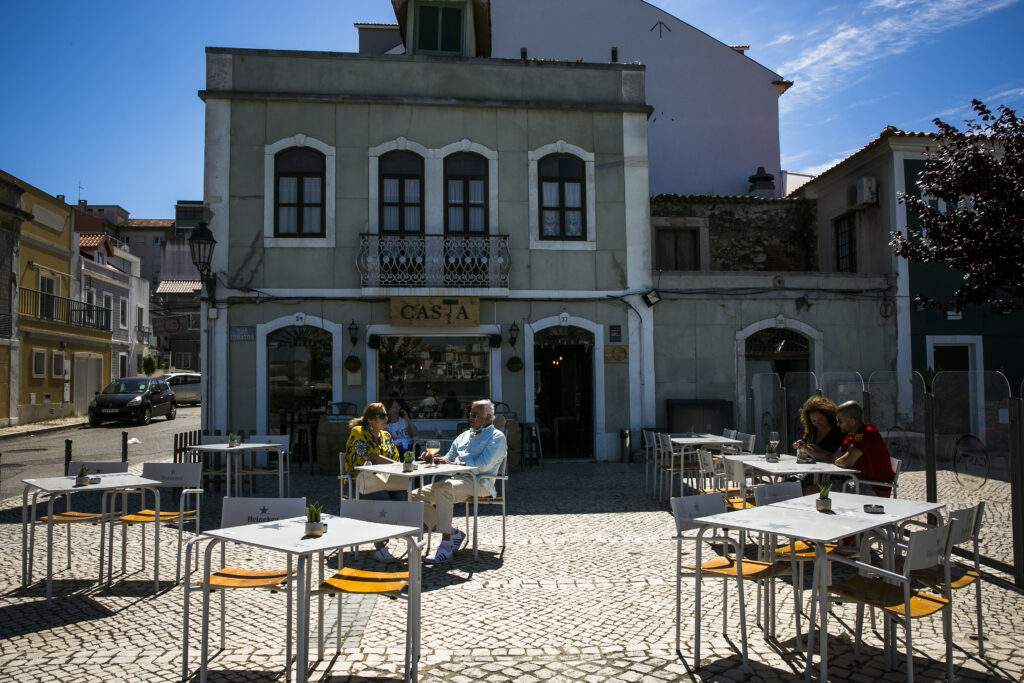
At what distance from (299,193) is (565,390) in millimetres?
6472

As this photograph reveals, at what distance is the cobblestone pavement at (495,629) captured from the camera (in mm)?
4465

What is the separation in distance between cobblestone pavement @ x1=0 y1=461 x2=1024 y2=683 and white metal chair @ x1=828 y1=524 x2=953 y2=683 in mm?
449

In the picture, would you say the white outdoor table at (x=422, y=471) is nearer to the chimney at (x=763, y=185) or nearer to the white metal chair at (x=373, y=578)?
the white metal chair at (x=373, y=578)

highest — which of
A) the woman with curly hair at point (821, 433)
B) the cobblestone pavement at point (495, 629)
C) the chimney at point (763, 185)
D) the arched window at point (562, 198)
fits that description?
the chimney at point (763, 185)

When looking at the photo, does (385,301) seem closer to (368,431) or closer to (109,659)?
(368,431)

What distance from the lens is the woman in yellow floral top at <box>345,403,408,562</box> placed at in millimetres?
7680

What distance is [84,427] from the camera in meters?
25.2

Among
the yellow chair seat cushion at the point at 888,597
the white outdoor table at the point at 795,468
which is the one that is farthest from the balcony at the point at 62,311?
the yellow chair seat cushion at the point at 888,597

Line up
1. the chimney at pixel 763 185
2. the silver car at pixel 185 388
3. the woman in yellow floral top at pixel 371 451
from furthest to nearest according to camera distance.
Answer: the silver car at pixel 185 388, the chimney at pixel 763 185, the woman in yellow floral top at pixel 371 451

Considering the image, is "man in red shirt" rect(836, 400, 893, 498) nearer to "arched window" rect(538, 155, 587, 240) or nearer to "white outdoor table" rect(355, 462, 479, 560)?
"white outdoor table" rect(355, 462, 479, 560)

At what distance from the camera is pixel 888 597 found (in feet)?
14.0

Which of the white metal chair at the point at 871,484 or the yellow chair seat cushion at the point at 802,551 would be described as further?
the white metal chair at the point at 871,484

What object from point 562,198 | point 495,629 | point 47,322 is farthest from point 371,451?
point 47,322

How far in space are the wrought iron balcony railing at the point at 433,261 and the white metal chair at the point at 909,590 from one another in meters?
10.7
